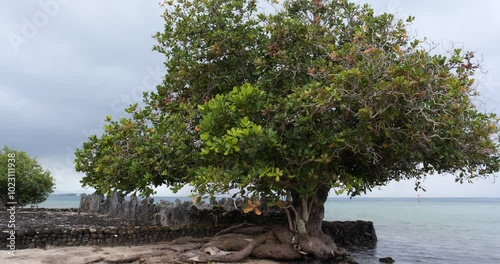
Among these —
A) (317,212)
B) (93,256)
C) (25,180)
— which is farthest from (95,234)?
(25,180)

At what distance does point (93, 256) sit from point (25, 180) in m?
22.1

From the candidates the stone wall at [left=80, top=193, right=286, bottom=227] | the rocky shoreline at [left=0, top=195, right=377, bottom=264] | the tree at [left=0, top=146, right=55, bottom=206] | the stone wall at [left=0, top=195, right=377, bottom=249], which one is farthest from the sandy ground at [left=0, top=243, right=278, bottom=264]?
the tree at [left=0, top=146, right=55, bottom=206]

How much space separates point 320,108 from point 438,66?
3.27 metres

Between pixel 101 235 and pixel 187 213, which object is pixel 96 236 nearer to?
pixel 101 235

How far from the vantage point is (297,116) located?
42.5 ft

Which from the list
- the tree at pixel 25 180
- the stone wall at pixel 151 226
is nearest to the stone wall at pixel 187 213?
the stone wall at pixel 151 226

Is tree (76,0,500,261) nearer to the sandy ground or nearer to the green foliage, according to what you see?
the green foliage

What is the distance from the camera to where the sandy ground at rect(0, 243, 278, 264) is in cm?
1209

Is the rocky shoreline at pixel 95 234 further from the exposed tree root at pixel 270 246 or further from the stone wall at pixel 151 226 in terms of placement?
the exposed tree root at pixel 270 246

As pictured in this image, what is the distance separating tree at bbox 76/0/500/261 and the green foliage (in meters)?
0.04

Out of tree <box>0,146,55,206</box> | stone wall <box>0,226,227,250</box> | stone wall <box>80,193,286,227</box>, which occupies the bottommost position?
stone wall <box>0,226,227,250</box>

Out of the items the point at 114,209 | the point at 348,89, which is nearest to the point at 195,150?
the point at 348,89

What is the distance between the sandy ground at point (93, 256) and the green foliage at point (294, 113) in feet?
6.75

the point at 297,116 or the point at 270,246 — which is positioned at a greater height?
the point at 297,116
